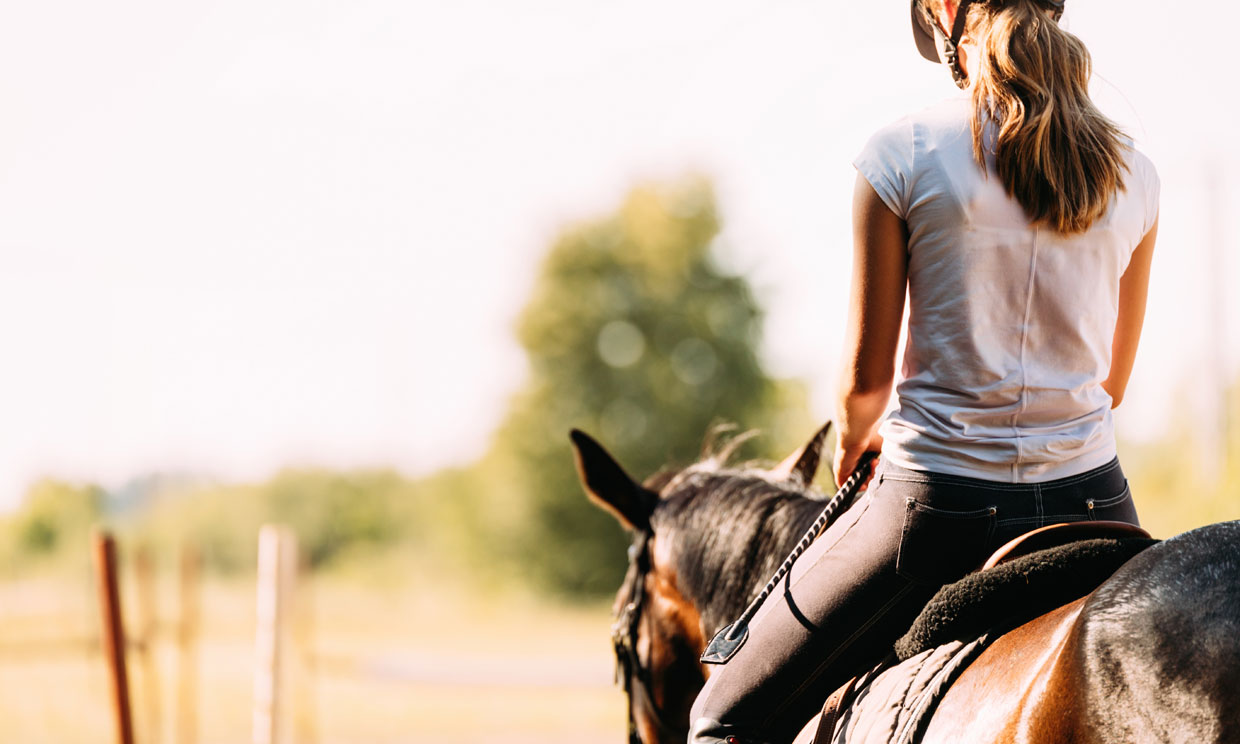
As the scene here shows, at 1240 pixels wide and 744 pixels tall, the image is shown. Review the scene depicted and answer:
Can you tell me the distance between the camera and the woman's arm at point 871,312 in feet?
6.07

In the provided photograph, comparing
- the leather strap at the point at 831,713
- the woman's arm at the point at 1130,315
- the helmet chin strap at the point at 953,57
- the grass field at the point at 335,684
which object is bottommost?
the grass field at the point at 335,684

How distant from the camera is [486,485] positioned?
35.7 m

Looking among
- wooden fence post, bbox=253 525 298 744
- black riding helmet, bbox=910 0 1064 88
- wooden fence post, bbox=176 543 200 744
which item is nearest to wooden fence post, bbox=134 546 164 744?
wooden fence post, bbox=176 543 200 744

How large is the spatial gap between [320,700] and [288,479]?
32479 millimetres

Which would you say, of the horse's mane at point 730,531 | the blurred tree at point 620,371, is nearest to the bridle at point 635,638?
the horse's mane at point 730,531

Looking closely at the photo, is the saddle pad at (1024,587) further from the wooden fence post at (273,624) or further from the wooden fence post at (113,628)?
the wooden fence post at (273,624)

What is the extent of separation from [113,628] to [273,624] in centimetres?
217

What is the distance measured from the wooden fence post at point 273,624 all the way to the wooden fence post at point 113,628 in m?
1.95

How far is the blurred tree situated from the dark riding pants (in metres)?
30.6

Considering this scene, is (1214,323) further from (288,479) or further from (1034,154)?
(288,479)

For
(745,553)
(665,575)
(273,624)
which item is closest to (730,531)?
(745,553)

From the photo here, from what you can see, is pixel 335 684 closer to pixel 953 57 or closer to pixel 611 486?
pixel 611 486

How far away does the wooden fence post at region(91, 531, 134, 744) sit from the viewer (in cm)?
468

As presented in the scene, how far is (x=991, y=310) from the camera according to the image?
1.80 m
